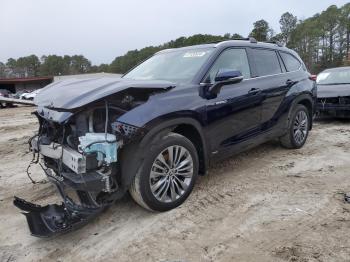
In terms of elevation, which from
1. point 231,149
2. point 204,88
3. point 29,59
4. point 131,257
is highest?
point 29,59

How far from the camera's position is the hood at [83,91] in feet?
11.1

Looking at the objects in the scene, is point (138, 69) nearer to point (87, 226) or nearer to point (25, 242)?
point (87, 226)

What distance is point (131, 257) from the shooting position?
315 centimetres

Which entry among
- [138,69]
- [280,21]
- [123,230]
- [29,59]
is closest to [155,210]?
[123,230]

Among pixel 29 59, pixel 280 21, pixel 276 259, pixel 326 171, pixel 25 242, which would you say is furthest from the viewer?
pixel 29 59

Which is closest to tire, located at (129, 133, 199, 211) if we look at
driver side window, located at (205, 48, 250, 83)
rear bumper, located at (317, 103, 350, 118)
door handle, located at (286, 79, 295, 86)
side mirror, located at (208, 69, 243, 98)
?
side mirror, located at (208, 69, 243, 98)

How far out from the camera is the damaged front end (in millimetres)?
3334

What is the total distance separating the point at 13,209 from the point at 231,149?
2815 mm

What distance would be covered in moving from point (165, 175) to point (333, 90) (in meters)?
6.77

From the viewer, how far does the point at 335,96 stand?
347 inches

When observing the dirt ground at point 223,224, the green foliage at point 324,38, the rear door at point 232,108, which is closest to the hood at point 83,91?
the rear door at point 232,108

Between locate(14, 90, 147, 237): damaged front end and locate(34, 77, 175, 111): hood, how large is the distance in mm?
81

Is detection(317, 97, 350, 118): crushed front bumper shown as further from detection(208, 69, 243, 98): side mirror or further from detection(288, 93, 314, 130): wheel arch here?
detection(208, 69, 243, 98): side mirror

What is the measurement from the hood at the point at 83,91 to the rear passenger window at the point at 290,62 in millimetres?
2875
